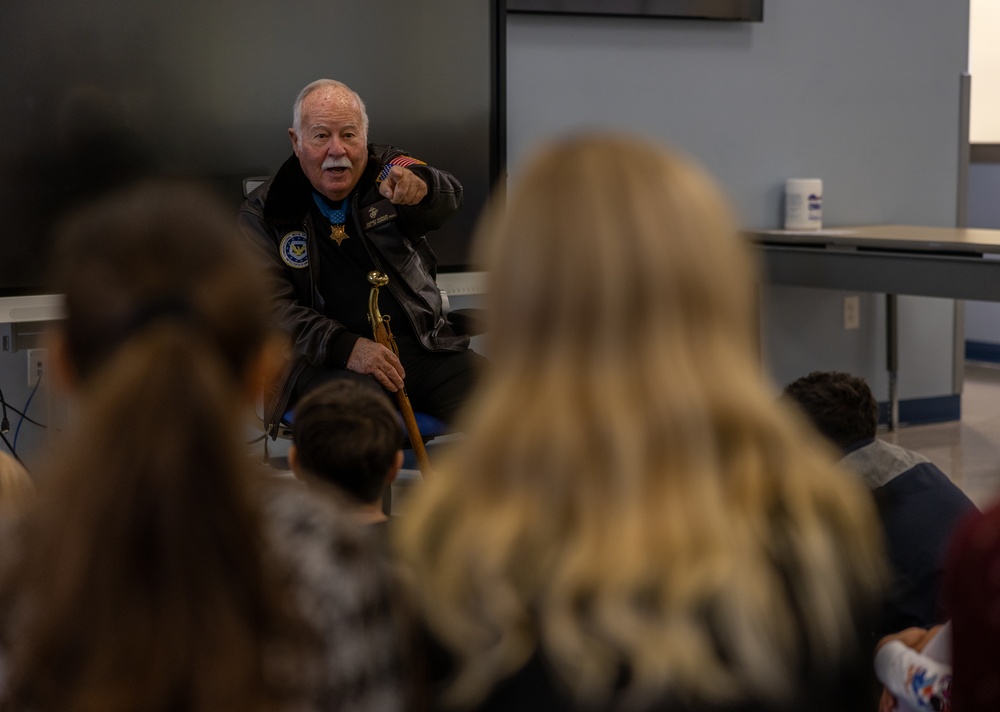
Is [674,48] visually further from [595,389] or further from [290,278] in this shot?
[595,389]

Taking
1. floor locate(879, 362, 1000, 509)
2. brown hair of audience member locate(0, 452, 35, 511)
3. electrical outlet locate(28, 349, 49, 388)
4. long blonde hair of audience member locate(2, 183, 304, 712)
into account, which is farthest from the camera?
floor locate(879, 362, 1000, 509)

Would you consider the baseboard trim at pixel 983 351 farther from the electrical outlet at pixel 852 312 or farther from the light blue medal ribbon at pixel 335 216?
the light blue medal ribbon at pixel 335 216

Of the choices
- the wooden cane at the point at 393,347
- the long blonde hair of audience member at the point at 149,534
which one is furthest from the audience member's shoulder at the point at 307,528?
the wooden cane at the point at 393,347

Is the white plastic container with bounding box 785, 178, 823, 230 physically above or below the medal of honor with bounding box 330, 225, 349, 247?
above

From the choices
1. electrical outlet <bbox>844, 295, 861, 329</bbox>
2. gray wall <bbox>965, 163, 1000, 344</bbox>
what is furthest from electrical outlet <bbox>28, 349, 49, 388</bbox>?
gray wall <bbox>965, 163, 1000, 344</bbox>

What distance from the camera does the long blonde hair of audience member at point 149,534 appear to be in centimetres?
93

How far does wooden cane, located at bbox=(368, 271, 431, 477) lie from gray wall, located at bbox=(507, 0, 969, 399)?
1205 millimetres

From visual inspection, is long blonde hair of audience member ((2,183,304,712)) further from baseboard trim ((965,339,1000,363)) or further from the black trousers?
baseboard trim ((965,339,1000,363))

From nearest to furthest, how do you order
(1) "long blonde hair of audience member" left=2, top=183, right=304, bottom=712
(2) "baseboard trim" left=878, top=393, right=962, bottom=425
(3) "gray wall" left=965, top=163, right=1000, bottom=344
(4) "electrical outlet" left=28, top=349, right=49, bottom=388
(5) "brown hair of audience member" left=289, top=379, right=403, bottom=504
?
(1) "long blonde hair of audience member" left=2, top=183, right=304, bottom=712 → (5) "brown hair of audience member" left=289, top=379, right=403, bottom=504 → (4) "electrical outlet" left=28, top=349, right=49, bottom=388 → (2) "baseboard trim" left=878, top=393, right=962, bottom=425 → (3) "gray wall" left=965, top=163, right=1000, bottom=344

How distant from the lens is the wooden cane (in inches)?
120

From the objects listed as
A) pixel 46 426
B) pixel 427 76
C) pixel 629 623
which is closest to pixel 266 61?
pixel 427 76

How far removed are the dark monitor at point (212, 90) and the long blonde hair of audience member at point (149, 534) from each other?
8.75ft

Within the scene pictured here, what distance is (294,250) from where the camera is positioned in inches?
127

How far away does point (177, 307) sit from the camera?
1.01 metres
